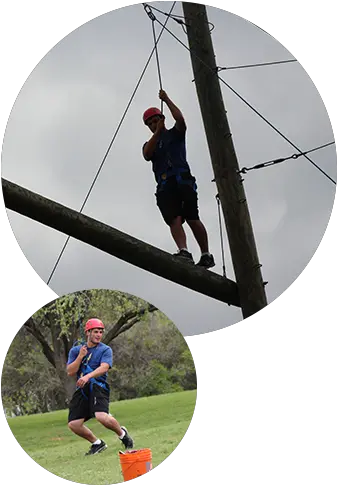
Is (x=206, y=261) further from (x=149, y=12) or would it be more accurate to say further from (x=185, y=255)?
(x=149, y=12)

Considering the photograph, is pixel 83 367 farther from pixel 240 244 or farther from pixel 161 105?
pixel 161 105

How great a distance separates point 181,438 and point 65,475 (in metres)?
0.43

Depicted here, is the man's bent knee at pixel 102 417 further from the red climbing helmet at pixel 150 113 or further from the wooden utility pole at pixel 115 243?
the red climbing helmet at pixel 150 113

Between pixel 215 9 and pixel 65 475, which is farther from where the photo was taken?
pixel 215 9

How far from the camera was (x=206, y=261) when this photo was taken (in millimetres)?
3279

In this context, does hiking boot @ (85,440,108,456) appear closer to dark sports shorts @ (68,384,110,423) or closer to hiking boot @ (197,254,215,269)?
dark sports shorts @ (68,384,110,423)

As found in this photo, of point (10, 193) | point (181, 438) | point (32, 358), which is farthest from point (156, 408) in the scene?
point (10, 193)

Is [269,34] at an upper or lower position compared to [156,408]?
upper

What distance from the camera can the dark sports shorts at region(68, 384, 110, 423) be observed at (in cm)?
269

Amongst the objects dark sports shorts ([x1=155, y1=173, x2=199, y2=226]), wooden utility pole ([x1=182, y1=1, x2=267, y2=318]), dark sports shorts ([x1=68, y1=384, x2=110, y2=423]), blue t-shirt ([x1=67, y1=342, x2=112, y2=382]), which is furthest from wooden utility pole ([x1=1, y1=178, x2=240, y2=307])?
dark sports shorts ([x1=68, y1=384, x2=110, y2=423])

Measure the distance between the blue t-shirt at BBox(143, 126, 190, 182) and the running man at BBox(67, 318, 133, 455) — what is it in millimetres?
927

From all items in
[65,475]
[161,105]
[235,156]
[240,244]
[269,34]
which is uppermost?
[269,34]

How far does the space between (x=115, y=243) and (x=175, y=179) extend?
19.7 inches

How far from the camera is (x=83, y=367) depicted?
2.72m
